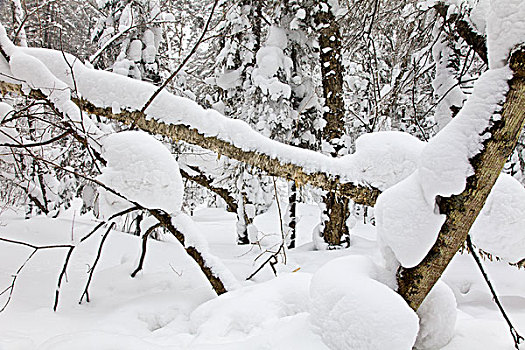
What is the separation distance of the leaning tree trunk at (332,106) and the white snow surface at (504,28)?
5003 mm

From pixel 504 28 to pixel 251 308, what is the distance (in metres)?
2.32

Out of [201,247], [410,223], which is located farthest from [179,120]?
[410,223]

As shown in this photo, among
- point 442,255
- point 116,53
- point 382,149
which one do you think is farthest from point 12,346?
point 116,53

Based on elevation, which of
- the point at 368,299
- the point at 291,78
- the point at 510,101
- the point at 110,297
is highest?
the point at 291,78

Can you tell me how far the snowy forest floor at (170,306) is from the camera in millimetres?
2176

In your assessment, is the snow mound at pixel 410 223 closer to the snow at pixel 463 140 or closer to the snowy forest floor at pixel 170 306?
the snow at pixel 463 140

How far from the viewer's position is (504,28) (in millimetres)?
1369

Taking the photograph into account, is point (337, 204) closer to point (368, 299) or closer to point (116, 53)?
point (368, 299)

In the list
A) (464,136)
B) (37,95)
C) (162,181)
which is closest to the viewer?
(464,136)

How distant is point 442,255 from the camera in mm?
→ 1725

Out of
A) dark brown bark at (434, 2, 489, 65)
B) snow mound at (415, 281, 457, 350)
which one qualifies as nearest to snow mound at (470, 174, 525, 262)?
snow mound at (415, 281, 457, 350)

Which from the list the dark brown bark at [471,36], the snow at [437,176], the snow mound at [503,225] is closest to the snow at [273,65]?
the dark brown bark at [471,36]

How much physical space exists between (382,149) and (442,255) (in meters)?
1.09

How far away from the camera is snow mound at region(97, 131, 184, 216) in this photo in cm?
245
